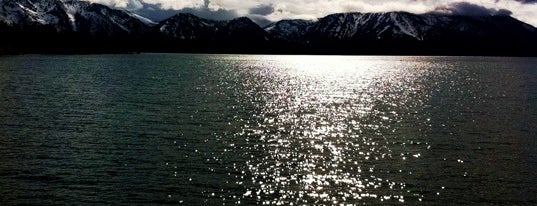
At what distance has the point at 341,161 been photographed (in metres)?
55.8

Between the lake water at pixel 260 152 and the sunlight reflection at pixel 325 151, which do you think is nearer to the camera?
the lake water at pixel 260 152

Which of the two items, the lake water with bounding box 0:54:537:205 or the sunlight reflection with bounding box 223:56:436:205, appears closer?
the lake water with bounding box 0:54:537:205

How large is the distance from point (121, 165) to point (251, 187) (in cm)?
1504

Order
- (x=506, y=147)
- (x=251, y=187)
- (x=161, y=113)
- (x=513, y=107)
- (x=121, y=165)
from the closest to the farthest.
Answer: (x=251, y=187) → (x=121, y=165) → (x=506, y=147) → (x=161, y=113) → (x=513, y=107)

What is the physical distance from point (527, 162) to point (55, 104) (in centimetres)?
8125

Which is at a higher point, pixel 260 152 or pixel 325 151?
pixel 260 152

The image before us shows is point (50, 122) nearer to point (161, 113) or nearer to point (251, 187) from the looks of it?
point (161, 113)

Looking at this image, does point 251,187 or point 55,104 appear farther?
point 55,104

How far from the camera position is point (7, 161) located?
52312 mm

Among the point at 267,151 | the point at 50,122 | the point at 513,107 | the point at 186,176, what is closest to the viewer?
the point at 186,176

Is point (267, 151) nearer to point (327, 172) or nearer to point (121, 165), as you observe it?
point (327, 172)

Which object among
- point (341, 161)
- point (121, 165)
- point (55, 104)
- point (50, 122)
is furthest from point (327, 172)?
point (55, 104)

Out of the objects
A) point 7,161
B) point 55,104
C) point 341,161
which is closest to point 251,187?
point 341,161

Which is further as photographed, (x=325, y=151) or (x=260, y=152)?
(x=325, y=151)
